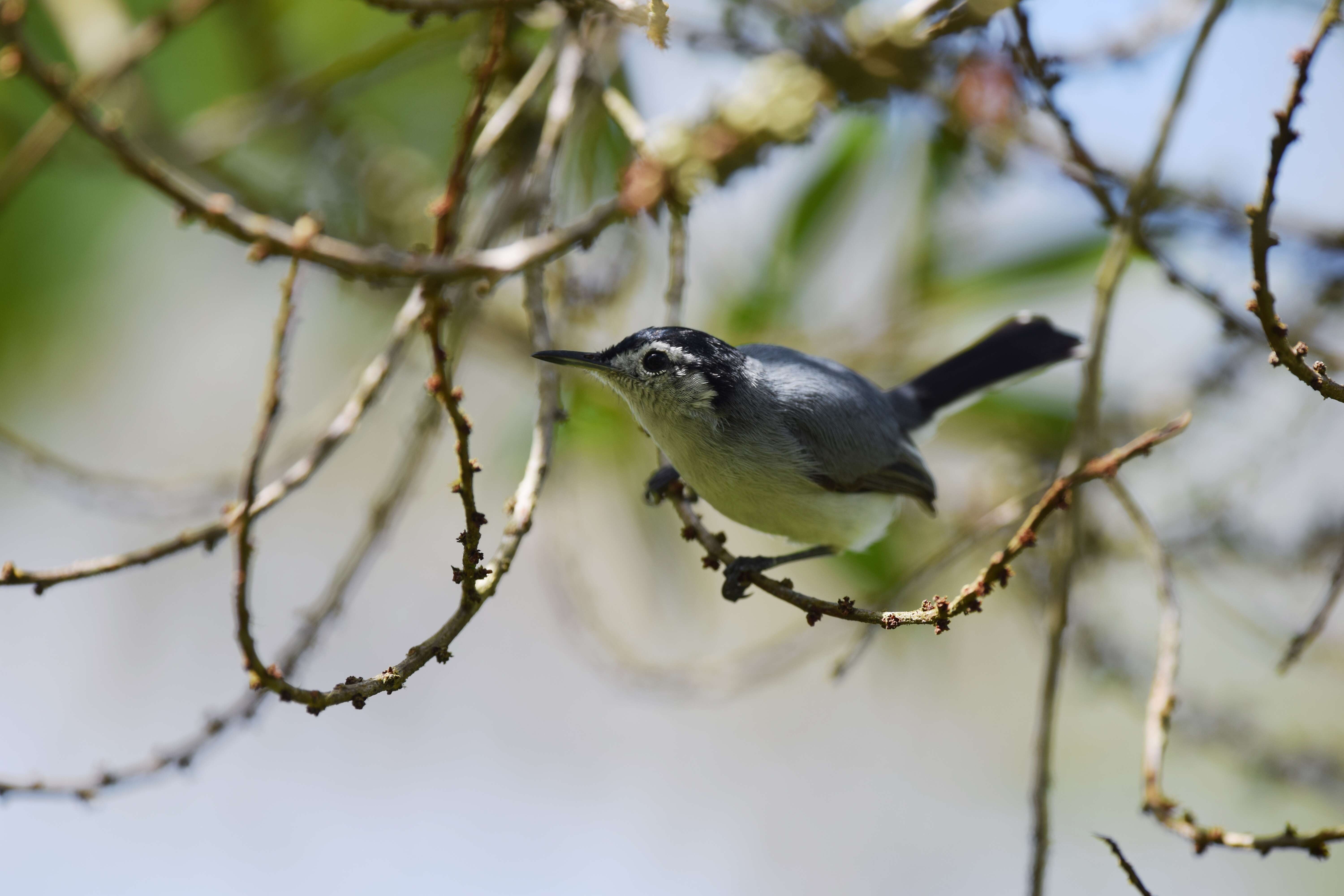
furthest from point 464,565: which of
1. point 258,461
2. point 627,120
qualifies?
point 627,120

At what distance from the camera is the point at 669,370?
1926mm

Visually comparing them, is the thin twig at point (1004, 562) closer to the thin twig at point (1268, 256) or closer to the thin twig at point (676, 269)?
the thin twig at point (1268, 256)

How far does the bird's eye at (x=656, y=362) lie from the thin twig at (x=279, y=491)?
16.8 inches

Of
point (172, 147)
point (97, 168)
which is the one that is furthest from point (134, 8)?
point (172, 147)

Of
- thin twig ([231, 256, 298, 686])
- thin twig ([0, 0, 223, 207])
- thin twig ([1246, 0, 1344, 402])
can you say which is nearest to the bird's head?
thin twig ([231, 256, 298, 686])

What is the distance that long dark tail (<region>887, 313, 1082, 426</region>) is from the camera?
8.52ft

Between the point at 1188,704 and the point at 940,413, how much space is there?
104 cm

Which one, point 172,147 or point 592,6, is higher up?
point 172,147

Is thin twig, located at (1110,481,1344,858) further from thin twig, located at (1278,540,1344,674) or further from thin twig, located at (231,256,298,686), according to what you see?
thin twig, located at (231,256,298,686)

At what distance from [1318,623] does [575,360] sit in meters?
1.27

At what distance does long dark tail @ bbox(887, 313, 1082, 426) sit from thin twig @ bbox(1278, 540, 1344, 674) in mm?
986

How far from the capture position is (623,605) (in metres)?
4.53

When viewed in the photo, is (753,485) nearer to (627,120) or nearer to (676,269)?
(676,269)

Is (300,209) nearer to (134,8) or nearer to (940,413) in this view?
(134,8)
